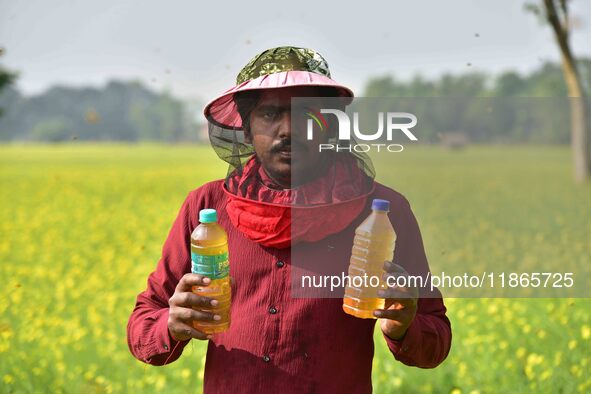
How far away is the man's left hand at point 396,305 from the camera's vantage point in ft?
5.68

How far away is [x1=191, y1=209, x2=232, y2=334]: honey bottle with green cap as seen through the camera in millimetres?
1842

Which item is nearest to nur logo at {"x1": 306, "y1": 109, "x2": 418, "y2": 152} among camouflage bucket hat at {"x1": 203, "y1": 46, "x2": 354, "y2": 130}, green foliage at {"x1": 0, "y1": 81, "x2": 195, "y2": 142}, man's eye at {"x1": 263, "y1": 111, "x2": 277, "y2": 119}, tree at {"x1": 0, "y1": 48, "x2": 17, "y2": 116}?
camouflage bucket hat at {"x1": 203, "y1": 46, "x2": 354, "y2": 130}

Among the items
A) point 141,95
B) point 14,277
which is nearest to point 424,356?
point 14,277

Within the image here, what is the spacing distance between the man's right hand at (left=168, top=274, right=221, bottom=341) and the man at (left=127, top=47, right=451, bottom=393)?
17mm

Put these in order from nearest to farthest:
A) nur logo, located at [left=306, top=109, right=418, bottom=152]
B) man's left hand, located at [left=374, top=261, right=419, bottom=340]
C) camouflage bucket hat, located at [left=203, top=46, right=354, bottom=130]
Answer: man's left hand, located at [left=374, top=261, right=419, bottom=340], camouflage bucket hat, located at [left=203, top=46, right=354, bottom=130], nur logo, located at [left=306, top=109, right=418, bottom=152]

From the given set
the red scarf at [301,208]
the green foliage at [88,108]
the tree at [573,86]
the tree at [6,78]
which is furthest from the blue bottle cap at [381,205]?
the green foliage at [88,108]

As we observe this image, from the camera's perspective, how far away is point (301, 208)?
196 cm

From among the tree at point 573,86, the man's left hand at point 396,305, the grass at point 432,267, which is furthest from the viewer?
the tree at point 573,86

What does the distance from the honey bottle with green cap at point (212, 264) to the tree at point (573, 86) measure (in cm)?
1128

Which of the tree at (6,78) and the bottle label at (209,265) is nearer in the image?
the bottle label at (209,265)

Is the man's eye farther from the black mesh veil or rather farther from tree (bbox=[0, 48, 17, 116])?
tree (bbox=[0, 48, 17, 116])

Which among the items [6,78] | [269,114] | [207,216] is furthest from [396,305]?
[6,78]

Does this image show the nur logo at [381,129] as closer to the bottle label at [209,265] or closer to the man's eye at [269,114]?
the man's eye at [269,114]

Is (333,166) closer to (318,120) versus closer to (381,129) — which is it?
(318,120)
